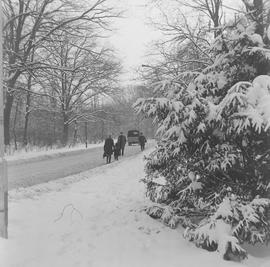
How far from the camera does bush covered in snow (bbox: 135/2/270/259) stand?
19.1 feet

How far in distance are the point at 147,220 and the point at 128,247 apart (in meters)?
1.23

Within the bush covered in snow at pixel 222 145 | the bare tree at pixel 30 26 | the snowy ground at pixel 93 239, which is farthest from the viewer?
the bare tree at pixel 30 26

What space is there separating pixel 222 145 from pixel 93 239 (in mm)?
→ 2316

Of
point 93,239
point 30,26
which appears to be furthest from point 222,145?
point 30,26

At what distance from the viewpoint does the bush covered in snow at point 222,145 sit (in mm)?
5816

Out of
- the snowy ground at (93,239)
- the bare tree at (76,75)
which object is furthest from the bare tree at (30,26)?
the snowy ground at (93,239)

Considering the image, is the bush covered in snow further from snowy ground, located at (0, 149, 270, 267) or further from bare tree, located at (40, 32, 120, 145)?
bare tree, located at (40, 32, 120, 145)

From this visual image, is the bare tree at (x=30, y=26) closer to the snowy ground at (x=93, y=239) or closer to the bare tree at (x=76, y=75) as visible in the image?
the bare tree at (x=76, y=75)

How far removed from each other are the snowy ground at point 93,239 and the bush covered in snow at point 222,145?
0.89ft

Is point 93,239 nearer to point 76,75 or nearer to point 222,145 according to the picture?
point 222,145

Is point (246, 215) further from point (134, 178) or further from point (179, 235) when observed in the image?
point (134, 178)

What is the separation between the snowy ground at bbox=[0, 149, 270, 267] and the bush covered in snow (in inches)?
10.7

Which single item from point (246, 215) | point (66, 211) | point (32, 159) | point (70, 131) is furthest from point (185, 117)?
point (70, 131)

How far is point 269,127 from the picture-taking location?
5.68 m
